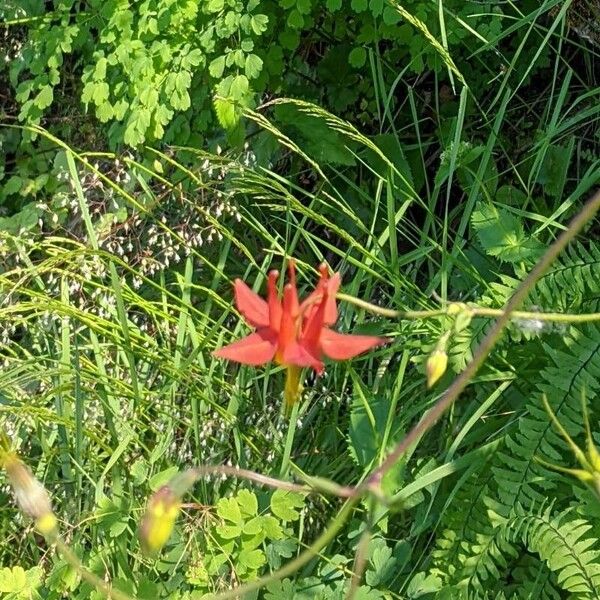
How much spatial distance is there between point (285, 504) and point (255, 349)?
83cm

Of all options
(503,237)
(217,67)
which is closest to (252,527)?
(503,237)

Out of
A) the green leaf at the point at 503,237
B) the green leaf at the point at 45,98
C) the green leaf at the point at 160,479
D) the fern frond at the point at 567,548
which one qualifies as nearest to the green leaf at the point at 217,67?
the green leaf at the point at 45,98

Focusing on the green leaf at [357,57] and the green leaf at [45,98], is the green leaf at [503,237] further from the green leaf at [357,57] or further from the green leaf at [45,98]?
the green leaf at [45,98]

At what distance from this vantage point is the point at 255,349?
1063 millimetres

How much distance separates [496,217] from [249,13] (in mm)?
813

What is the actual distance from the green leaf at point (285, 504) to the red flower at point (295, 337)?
0.81 metres

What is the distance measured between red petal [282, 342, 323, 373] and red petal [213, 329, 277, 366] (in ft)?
0.05

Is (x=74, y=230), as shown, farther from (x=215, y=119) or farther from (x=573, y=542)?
(x=573, y=542)

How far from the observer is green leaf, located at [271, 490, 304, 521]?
1.82m

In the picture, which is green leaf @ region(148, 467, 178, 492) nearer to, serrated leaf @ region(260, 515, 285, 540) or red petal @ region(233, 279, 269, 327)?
serrated leaf @ region(260, 515, 285, 540)

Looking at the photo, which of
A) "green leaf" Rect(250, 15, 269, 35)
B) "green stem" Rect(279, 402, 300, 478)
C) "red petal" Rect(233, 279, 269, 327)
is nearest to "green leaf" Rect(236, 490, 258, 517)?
"green stem" Rect(279, 402, 300, 478)

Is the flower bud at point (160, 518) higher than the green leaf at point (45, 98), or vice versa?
the flower bud at point (160, 518)

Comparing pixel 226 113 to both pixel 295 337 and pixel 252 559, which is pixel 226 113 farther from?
pixel 295 337

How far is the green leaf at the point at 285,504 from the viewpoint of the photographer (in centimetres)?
182
